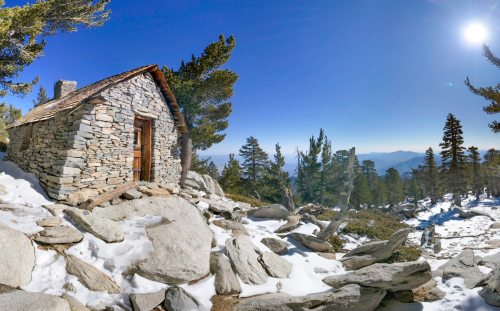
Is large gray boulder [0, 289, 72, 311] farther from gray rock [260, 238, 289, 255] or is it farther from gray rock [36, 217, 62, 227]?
gray rock [260, 238, 289, 255]

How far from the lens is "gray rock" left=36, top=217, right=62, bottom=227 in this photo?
485 cm

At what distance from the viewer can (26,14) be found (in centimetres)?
948

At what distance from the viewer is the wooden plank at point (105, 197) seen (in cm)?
669

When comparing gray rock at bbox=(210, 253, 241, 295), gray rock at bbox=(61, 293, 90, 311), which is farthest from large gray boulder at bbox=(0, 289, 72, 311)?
gray rock at bbox=(210, 253, 241, 295)

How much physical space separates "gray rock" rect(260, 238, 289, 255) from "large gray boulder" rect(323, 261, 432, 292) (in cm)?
222

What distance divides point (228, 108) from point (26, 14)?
37.5 feet

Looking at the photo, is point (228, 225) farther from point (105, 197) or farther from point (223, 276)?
point (105, 197)

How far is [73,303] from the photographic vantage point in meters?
3.37

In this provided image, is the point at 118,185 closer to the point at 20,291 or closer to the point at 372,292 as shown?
the point at 20,291

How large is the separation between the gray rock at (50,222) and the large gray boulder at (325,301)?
4.81m

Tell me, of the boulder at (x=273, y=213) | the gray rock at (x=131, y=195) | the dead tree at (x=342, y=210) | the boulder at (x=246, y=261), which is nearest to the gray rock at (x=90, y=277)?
the boulder at (x=246, y=261)

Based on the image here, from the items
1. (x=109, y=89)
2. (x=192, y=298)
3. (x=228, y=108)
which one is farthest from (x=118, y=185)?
(x=228, y=108)

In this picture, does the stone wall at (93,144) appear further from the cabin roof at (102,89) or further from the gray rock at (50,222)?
the gray rock at (50,222)

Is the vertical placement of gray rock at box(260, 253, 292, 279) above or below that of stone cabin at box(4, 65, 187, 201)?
below
